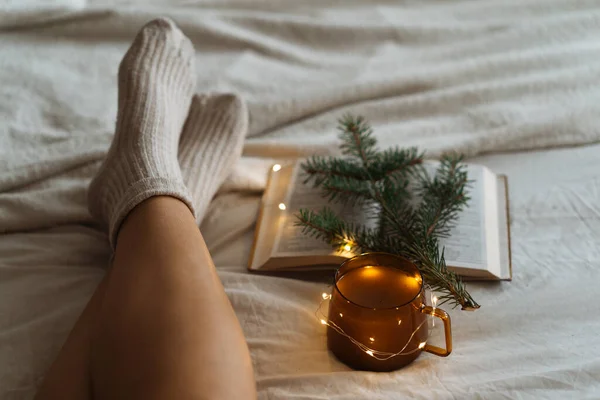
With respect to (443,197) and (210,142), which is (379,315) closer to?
(443,197)

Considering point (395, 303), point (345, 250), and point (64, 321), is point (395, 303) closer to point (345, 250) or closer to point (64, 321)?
point (345, 250)

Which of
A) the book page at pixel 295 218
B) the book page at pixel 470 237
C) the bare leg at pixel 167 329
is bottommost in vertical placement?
the bare leg at pixel 167 329

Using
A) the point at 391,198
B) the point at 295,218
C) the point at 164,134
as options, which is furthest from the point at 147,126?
the point at 391,198

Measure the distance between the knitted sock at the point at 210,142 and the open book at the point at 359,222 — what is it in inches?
3.0

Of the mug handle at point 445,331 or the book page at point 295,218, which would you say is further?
the book page at point 295,218

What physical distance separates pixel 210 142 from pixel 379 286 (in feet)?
1.37

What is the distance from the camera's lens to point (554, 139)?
87 cm

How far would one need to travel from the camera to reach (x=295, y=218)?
0.79m

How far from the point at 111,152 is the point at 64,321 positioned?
0.78ft

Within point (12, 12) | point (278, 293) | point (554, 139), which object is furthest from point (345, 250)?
point (12, 12)

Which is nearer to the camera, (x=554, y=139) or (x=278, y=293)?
(x=278, y=293)

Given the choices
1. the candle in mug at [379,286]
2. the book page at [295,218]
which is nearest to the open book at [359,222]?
the book page at [295,218]

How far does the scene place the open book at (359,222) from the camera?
28.0 inches

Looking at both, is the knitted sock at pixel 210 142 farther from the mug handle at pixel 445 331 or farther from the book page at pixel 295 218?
the mug handle at pixel 445 331
